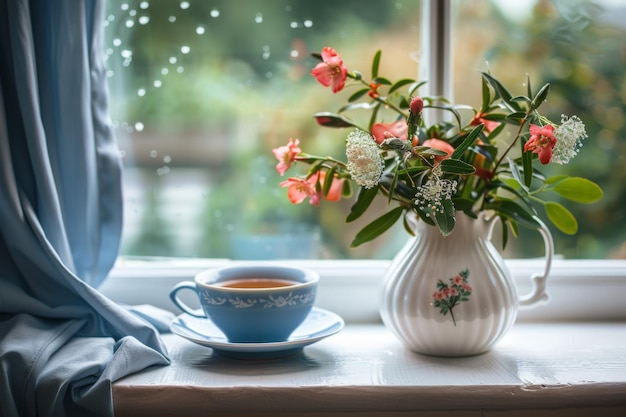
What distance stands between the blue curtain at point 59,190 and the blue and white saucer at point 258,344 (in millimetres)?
65

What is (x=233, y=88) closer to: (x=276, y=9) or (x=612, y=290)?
(x=276, y=9)

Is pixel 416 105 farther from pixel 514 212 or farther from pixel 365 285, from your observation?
pixel 365 285

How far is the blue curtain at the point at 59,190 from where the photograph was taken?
3.56 ft

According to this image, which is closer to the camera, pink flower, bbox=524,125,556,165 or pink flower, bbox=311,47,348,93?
pink flower, bbox=524,125,556,165

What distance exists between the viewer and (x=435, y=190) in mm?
969

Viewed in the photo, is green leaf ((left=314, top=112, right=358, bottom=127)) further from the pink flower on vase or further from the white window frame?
the white window frame

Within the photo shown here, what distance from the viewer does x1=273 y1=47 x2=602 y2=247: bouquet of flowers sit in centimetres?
98

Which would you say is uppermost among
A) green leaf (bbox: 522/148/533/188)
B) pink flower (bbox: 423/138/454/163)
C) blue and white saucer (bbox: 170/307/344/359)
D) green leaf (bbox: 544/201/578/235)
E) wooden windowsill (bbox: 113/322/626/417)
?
pink flower (bbox: 423/138/454/163)

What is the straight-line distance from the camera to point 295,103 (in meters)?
1.35

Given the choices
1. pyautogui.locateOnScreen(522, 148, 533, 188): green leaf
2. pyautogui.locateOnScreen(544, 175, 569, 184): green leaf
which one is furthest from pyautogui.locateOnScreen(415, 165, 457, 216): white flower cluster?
pyautogui.locateOnScreen(544, 175, 569, 184): green leaf

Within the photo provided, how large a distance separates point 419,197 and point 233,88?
46 cm

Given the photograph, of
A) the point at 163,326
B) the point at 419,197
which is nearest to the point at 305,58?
the point at 419,197

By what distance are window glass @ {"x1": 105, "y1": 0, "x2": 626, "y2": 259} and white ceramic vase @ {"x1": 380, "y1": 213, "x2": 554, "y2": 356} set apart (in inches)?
9.9

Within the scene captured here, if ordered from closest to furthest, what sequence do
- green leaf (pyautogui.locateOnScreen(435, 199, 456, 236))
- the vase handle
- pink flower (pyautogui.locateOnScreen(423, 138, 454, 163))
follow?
green leaf (pyautogui.locateOnScreen(435, 199, 456, 236)), pink flower (pyautogui.locateOnScreen(423, 138, 454, 163)), the vase handle
